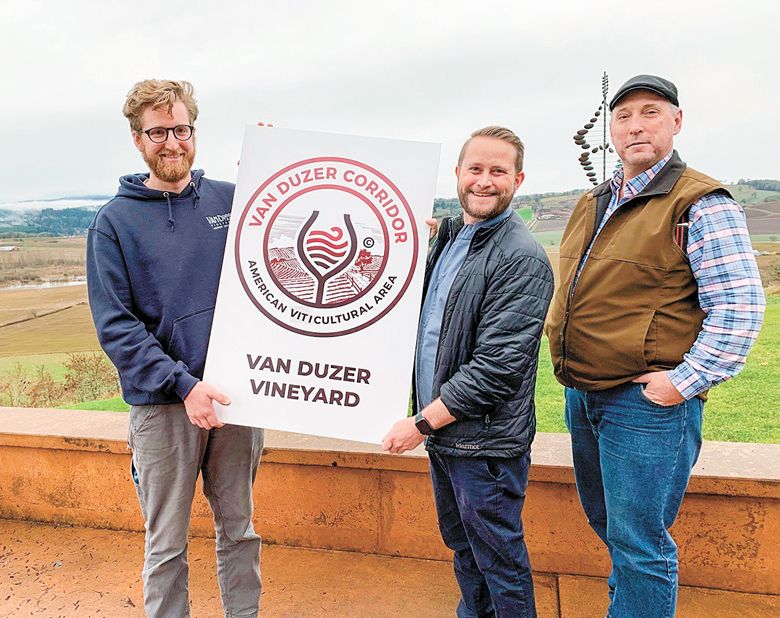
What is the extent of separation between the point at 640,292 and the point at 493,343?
431 millimetres

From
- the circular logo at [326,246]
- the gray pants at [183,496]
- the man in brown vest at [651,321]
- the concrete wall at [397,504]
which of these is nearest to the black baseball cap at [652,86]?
the man in brown vest at [651,321]

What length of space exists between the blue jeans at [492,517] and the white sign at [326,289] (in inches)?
10.7

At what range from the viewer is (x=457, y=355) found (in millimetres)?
1682

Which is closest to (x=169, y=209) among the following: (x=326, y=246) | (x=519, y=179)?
(x=326, y=246)

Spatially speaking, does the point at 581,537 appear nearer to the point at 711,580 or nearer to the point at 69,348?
the point at 711,580

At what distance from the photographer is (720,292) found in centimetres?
149

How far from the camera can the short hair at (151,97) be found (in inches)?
68.8

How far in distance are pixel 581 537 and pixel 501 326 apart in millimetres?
1301

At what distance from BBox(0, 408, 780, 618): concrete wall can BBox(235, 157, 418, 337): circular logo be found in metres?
0.95

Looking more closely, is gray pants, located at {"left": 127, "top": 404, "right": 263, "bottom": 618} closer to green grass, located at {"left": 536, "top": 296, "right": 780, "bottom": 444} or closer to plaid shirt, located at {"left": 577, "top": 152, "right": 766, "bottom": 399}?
plaid shirt, located at {"left": 577, "top": 152, "right": 766, "bottom": 399}

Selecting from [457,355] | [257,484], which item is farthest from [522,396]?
[257,484]

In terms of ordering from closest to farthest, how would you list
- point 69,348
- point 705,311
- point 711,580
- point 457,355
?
1. point 705,311
2. point 457,355
3. point 711,580
4. point 69,348

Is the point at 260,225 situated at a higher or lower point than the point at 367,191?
lower

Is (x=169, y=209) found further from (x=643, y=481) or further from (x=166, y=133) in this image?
(x=643, y=481)
